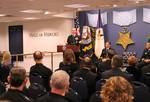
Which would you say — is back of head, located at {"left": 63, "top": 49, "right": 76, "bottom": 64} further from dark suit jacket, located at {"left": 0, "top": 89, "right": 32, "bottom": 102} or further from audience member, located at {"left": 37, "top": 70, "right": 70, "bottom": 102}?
dark suit jacket, located at {"left": 0, "top": 89, "right": 32, "bottom": 102}

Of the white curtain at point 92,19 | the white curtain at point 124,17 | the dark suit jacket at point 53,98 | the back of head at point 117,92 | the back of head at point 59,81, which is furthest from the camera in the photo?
the white curtain at point 92,19

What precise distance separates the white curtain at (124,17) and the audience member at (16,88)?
10.5 m

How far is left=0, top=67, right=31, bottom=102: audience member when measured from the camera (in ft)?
11.8

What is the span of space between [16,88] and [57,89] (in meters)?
0.46

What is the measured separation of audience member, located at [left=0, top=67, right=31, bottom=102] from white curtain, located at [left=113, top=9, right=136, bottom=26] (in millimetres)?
10517

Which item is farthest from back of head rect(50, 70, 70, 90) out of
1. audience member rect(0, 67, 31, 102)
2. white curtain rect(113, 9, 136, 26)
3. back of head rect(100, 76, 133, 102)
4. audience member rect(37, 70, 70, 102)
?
white curtain rect(113, 9, 136, 26)

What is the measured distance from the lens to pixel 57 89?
143 inches

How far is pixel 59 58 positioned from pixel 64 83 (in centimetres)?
1233

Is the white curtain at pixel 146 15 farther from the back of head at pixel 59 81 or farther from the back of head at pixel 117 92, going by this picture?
the back of head at pixel 117 92

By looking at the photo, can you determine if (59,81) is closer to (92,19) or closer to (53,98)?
(53,98)

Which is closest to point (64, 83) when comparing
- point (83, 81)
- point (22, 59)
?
point (83, 81)

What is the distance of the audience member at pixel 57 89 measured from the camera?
3545 mm

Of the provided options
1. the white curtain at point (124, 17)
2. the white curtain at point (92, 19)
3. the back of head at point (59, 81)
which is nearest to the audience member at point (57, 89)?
the back of head at point (59, 81)

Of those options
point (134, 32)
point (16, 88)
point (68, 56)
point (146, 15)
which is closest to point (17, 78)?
point (16, 88)
